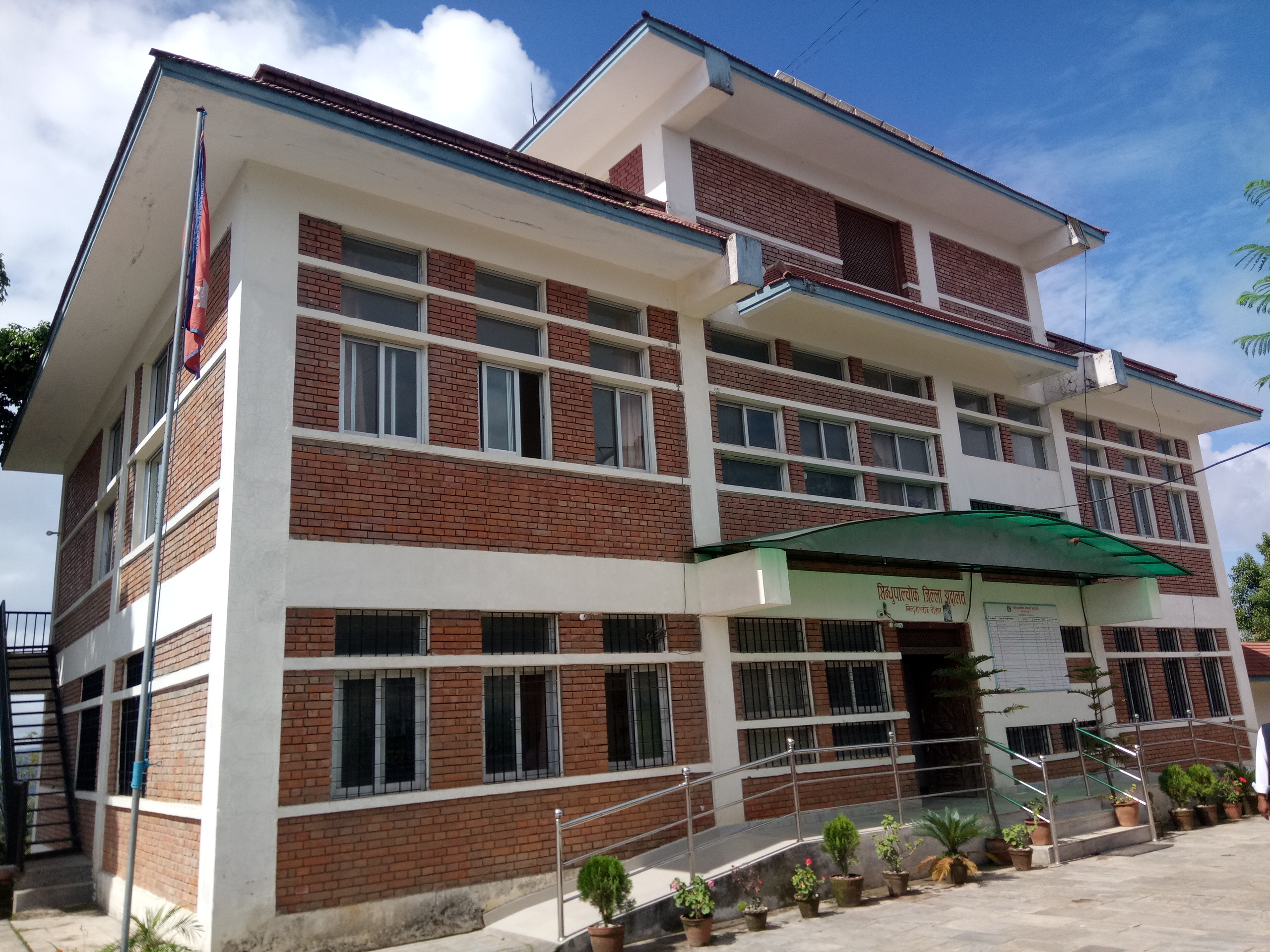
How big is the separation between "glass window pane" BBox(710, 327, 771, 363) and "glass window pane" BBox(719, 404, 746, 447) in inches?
31.1

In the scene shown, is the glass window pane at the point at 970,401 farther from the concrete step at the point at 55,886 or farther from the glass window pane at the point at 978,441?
the concrete step at the point at 55,886

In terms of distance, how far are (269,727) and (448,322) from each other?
187 inches

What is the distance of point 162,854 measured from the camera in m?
9.95

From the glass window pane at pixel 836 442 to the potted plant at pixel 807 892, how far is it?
6.48 meters

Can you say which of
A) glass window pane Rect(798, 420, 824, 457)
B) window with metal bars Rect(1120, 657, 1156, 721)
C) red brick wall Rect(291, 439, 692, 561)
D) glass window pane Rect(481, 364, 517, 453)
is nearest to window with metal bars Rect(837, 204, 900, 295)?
glass window pane Rect(798, 420, 824, 457)

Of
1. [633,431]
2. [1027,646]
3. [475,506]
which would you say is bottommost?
[1027,646]

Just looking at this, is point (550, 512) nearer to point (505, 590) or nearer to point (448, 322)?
point (505, 590)

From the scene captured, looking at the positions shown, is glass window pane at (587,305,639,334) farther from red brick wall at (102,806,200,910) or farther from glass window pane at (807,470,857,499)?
red brick wall at (102,806,200,910)

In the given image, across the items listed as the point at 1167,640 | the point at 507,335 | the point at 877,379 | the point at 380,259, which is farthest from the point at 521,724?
the point at 1167,640

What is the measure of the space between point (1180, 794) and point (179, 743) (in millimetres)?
13459

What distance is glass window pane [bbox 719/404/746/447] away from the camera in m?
13.5

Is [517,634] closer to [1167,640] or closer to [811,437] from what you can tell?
[811,437]

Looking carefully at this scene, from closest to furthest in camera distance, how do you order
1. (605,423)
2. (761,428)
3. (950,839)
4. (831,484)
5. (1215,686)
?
(950,839), (605,423), (761,428), (831,484), (1215,686)

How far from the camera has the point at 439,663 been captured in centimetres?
989
